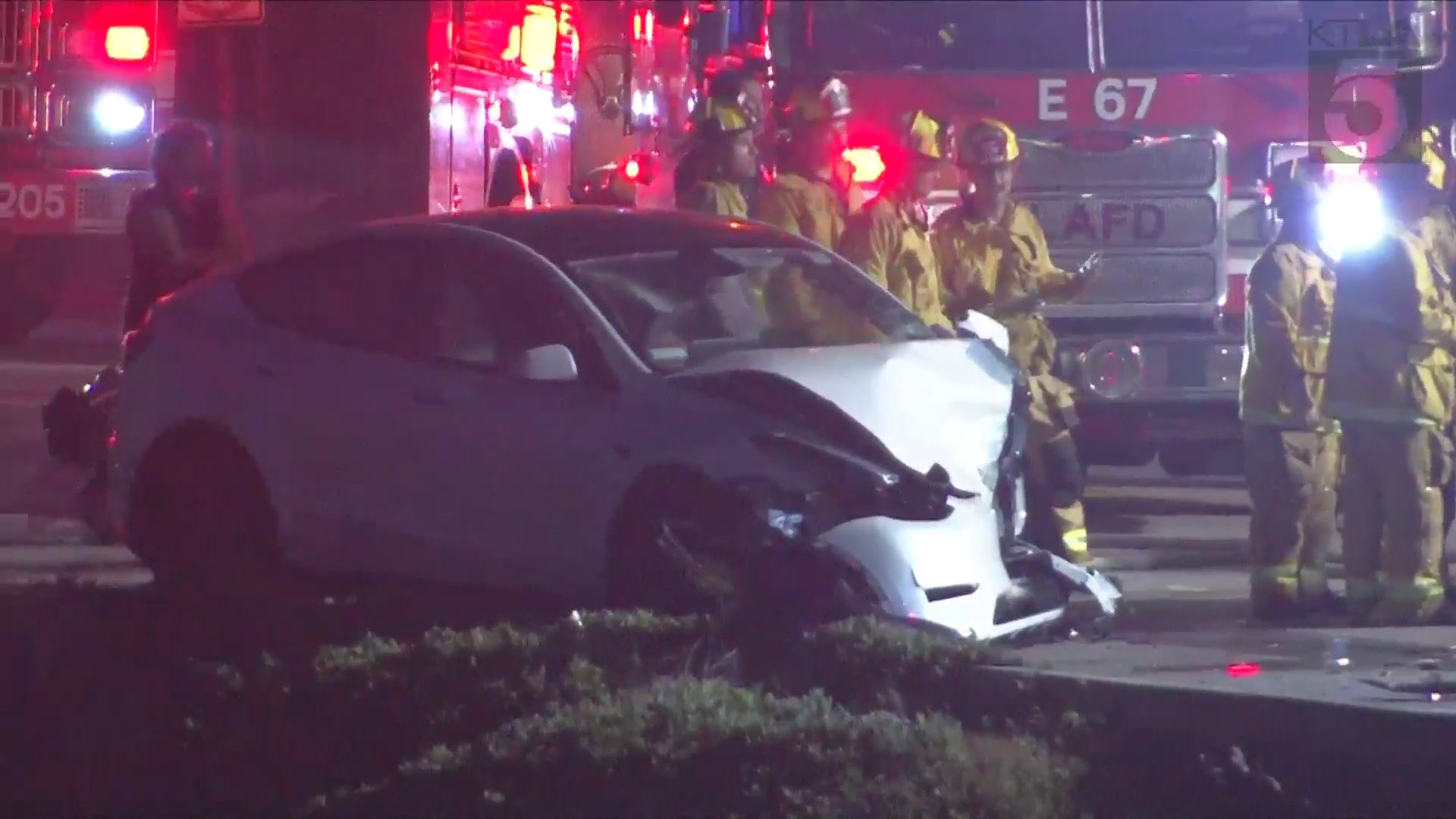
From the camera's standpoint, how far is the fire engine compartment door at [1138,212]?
10930 mm

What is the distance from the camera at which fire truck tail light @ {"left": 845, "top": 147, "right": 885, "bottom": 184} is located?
35.8 feet

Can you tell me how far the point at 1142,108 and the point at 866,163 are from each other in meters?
1.28

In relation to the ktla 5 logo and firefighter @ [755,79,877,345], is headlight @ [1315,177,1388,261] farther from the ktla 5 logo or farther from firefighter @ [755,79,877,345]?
firefighter @ [755,79,877,345]

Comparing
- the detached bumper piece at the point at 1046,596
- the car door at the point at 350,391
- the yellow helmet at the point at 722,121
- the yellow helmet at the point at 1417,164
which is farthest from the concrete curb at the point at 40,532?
the yellow helmet at the point at 1417,164

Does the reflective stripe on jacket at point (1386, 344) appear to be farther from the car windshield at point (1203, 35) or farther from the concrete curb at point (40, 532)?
the concrete curb at point (40, 532)

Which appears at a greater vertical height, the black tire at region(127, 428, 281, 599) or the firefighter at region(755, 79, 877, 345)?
the firefighter at region(755, 79, 877, 345)

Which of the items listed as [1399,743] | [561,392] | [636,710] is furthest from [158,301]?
[1399,743]

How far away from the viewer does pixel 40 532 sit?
34.4 ft

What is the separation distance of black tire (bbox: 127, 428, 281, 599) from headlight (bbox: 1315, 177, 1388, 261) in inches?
149

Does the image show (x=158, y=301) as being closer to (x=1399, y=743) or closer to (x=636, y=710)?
(x=636, y=710)

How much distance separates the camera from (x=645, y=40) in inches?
454

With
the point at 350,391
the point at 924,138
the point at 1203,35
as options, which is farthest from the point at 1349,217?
the point at 350,391

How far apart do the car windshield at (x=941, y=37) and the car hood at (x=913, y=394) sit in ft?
12.0

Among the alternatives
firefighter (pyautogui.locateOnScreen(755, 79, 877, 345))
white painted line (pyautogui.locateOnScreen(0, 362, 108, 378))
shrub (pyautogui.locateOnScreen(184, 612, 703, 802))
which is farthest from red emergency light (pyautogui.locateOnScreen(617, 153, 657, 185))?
white painted line (pyautogui.locateOnScreen(0, 362, 108, 378))
